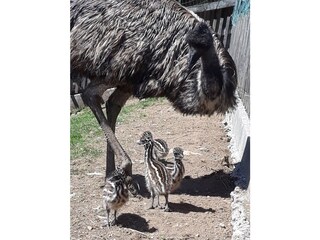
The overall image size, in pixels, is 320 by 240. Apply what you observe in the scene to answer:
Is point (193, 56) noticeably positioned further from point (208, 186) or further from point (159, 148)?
point (208, 186)

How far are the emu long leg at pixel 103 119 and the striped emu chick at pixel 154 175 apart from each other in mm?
86

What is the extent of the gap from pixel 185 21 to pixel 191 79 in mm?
239

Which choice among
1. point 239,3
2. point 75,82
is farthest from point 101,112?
point 239,3

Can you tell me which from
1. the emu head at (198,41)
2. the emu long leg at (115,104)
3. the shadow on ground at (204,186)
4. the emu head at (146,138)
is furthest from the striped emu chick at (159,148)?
the emu head at (198,41)

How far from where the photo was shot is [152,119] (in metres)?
3.54

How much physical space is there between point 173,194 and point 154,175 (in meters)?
0.11

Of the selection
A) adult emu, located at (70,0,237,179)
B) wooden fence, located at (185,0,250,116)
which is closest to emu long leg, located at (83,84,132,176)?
adult emu, located at (70,0,237,179)

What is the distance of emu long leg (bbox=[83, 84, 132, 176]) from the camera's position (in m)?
3.49

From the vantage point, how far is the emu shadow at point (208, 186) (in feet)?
11.3

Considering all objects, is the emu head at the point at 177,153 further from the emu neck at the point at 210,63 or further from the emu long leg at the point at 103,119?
the emu neck at the point at 210,63

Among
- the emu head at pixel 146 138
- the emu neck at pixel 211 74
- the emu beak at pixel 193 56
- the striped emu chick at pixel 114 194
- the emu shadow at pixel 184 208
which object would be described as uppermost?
the emu beak at pixel 193 56

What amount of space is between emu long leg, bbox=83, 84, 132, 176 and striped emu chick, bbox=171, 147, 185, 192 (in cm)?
19
